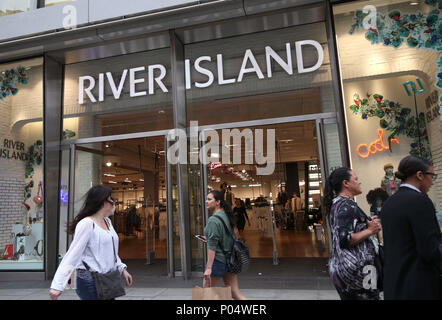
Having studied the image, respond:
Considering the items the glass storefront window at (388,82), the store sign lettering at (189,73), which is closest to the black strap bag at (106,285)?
the glass storefront window at (388,82)

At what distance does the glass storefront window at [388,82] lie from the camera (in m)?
5.14

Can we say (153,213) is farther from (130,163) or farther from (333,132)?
(333,132)

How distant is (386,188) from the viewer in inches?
201

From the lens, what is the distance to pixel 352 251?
2.13 meters

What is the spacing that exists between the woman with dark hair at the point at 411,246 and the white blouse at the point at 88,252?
1839mm

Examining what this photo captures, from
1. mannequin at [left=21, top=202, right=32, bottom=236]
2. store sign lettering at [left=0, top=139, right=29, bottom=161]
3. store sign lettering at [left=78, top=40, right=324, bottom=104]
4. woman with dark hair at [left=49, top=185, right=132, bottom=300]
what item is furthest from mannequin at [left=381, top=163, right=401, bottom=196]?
store sign lettering at [left=0, top=139, right=29, bottom=161]

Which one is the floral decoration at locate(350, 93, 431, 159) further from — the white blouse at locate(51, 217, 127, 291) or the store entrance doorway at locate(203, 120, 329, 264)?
the white blouse at locate(51, 217, 127, 291)

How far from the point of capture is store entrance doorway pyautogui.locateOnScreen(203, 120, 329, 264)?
7.05 m

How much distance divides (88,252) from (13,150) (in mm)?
5843

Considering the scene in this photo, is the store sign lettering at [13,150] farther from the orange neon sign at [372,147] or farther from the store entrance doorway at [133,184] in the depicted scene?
the orange neon sign at [372,147]

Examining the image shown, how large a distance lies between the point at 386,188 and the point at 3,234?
7.23 m

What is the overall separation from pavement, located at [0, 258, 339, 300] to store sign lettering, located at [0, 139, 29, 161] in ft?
8.10

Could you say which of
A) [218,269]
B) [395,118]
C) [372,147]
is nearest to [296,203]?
[372,147]
